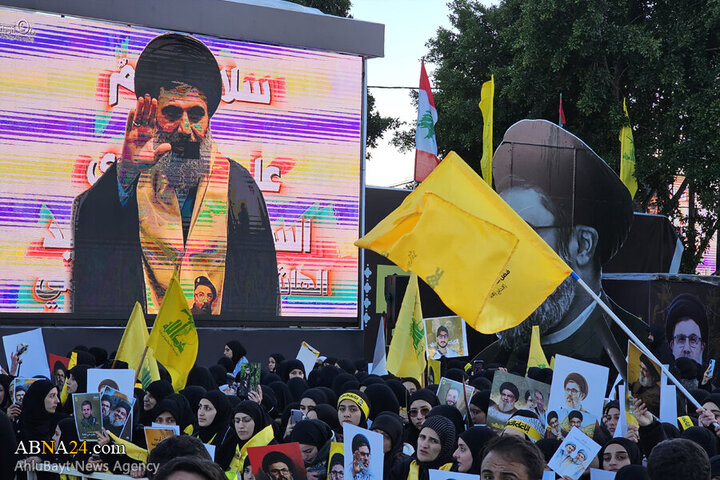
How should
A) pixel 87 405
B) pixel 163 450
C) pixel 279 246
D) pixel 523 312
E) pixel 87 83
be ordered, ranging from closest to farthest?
pixel 163 450 → pixel 523 312 → pixel 87 405 → pixel 87 83 → pixel 279 246

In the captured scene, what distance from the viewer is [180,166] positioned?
49.2ft

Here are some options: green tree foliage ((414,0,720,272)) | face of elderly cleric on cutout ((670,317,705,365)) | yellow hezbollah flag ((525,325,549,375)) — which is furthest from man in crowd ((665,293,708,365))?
green tree foliage ((414,0,720,272))

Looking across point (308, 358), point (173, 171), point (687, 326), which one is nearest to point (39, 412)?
point (308, 358)

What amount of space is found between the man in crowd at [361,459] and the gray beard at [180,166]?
33.4ft

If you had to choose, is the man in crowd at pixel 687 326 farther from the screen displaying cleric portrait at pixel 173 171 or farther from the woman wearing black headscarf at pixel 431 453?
the woman wearing black headscarf at pixel 431 453

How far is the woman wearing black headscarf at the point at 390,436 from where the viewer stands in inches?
239

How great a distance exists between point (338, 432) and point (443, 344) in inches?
193

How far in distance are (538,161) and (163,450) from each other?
12549 mm

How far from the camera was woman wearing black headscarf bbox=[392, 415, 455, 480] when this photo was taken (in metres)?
5.83

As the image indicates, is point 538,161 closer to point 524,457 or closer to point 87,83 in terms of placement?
point 87,83

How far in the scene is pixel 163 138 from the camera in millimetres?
14914

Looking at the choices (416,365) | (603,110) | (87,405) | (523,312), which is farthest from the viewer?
(603,110)

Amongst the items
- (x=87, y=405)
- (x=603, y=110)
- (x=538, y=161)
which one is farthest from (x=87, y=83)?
(x=603, y=110)

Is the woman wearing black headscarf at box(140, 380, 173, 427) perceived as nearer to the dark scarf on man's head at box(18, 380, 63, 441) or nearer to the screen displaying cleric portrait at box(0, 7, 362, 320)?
the dark scarf on man's head at box(18, 380, 63, 441)
